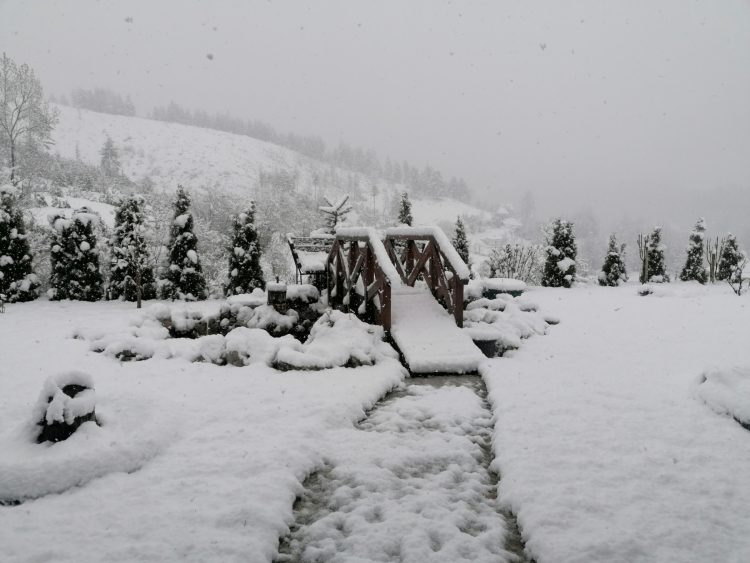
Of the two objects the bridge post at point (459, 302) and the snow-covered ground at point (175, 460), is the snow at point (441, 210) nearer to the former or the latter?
the bridge post at point (459, 302)

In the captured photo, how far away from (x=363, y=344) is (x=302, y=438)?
113 inches

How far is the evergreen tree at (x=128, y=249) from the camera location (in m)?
16.5

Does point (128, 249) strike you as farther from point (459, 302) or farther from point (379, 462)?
point (379, 462)

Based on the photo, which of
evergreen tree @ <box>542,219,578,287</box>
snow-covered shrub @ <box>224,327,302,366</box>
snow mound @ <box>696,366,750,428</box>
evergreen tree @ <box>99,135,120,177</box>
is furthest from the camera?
evergreen tree @ <box>99,135,120,177</box>

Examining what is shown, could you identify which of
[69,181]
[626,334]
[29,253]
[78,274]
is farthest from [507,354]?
[69,181]

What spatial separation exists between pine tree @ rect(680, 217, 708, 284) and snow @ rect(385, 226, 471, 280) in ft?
85.7

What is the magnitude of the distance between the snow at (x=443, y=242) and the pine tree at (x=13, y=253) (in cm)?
1360

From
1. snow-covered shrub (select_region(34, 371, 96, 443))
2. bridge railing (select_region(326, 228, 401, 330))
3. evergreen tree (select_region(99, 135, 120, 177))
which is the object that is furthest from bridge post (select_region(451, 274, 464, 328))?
evergreen tree (select_region(99, 135, 120, 177))

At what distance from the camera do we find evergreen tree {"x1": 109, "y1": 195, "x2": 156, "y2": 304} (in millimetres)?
16500

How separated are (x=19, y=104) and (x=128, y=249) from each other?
13.7m

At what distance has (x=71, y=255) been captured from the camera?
1568 cm

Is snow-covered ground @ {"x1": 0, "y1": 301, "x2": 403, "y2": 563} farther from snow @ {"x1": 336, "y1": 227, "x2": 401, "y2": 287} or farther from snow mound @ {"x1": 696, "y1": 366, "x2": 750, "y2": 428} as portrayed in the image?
snow mound @ {"x1": 696, "y1": 366, "x2": 750, "y2": 428}

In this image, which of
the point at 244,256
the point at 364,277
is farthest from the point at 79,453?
the point at 244,256

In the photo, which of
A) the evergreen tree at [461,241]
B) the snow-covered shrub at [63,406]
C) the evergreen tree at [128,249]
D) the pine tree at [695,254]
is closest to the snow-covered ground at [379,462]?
the snow-covered shrub at [63,406]
